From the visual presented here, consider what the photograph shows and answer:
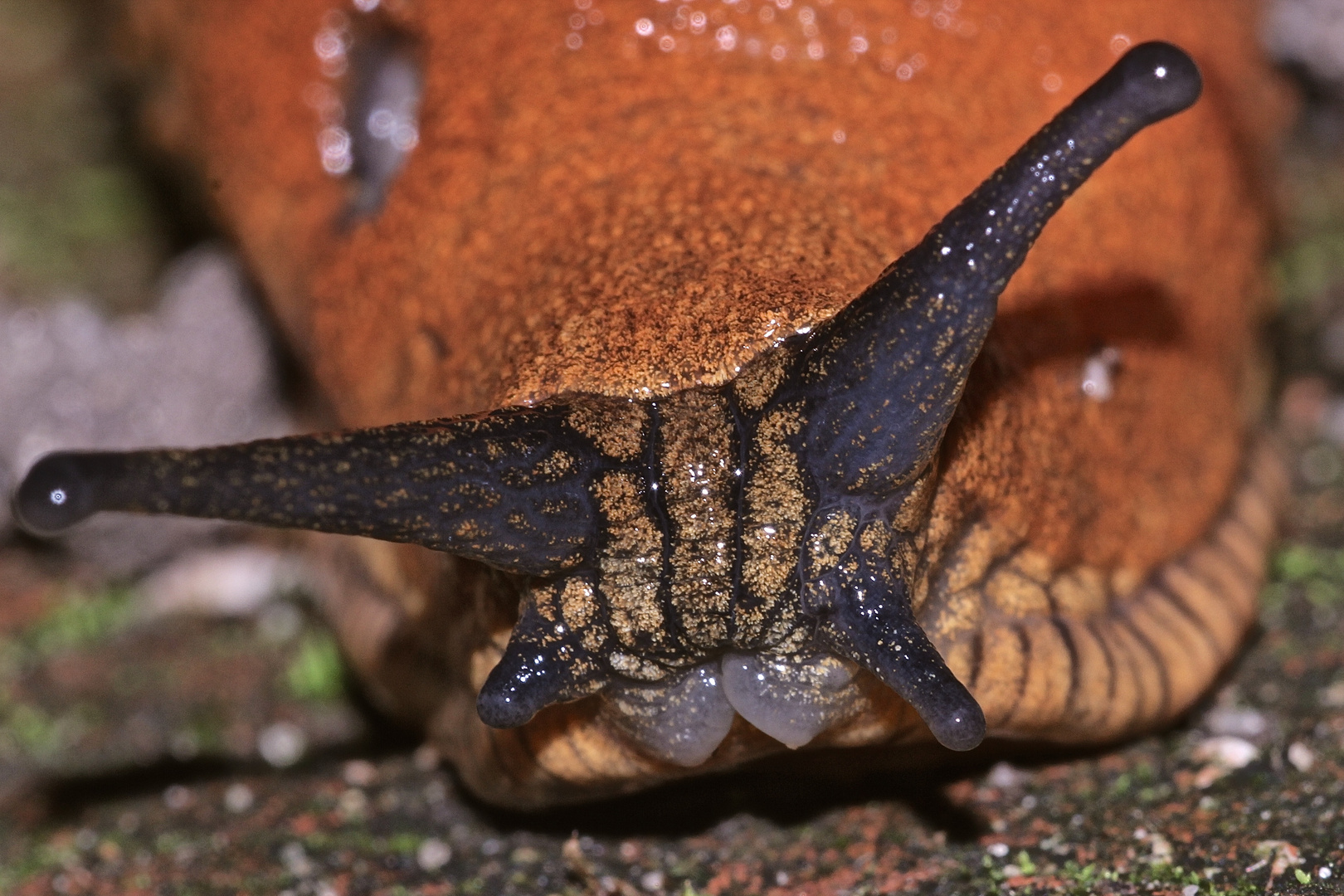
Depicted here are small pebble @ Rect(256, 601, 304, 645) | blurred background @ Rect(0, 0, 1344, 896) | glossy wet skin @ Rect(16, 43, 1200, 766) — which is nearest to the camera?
glossy wet skin @ Rect(16, 43, 1200, 766)

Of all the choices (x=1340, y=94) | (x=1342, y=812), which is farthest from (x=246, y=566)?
(x=1340, y=94)

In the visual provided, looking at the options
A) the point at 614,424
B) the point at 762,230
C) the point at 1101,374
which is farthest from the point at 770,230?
the point at 1101,374

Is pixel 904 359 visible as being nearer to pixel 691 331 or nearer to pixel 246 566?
pixel 691 331

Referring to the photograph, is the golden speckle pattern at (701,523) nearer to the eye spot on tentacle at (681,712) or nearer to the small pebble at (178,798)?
the eye spot on tentacle at (681,712)

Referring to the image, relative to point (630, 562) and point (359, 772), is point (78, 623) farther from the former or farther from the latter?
point (630, 562)

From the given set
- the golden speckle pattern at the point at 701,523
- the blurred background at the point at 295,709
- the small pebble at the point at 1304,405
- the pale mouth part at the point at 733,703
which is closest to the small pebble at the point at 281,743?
the blurred background at the point at 295,709

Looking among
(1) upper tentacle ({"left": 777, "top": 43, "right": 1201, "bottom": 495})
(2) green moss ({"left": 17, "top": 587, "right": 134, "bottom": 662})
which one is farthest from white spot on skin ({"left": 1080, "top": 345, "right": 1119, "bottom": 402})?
(2) green moss ({"left": 17, "top": 587, "right": 134, "bottom": 662})

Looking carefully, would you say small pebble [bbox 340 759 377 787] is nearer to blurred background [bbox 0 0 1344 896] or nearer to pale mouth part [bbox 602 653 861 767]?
blurred background [bbox 0 0 1344 896]
